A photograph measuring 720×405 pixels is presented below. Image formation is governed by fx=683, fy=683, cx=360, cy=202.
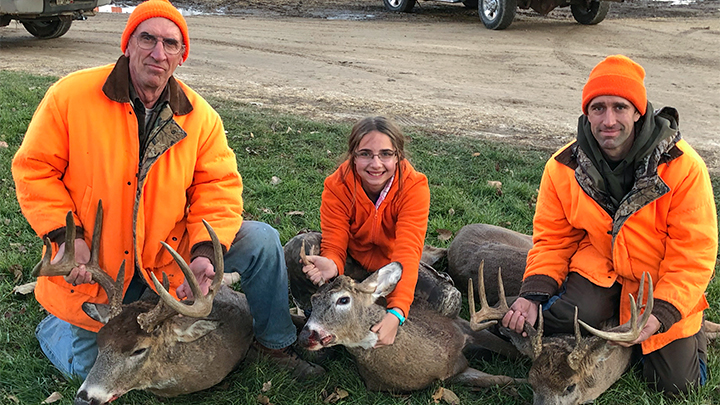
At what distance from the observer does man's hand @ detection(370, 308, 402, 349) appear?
354 centimetres

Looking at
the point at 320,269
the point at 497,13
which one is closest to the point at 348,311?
the point at 320,269

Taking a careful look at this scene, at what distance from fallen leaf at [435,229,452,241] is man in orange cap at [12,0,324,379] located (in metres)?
2.03

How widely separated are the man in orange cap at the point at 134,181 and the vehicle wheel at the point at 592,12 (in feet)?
44.8

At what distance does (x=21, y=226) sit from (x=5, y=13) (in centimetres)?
823

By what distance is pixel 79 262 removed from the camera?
331cm

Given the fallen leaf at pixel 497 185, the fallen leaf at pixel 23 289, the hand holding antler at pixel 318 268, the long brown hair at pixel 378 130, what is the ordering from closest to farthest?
the hand holding antler at pixel 318 268
the long brown hair at pixel 378 130
the fallen leaf at pixel 23 289
the fallen leaf at pixel 497 185

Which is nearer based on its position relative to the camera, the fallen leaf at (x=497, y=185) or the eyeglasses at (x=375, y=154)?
the eyeglasses at (x=375, y=154)

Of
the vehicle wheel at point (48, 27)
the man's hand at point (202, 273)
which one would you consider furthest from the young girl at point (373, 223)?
the vehicle wheel at point (48, 27)

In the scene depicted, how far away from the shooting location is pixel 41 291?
141 inches

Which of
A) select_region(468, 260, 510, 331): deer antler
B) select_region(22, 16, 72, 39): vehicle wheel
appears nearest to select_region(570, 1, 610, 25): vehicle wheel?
select_region(22, 16, 72, 39): vehicle wheel

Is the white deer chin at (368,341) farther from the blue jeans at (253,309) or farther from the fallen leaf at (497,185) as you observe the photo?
the fallen leaf at (497,185)

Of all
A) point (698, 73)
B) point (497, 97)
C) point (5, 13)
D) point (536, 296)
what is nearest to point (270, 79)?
point (497, 97)

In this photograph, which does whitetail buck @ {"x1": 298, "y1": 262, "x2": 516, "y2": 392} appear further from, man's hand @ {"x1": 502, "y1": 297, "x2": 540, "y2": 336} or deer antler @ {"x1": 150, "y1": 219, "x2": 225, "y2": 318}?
deer antler @ {"x1": 150, "y1": 219, "x2": 225, "y2": 318}

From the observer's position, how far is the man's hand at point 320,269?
148 inches
